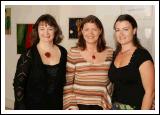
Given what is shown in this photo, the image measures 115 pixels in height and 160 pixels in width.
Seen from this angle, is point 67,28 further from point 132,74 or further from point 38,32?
point 132,74

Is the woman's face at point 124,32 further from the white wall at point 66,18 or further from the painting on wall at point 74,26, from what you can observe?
the painting on wall at point 74,26

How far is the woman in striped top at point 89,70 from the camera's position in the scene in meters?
1.59

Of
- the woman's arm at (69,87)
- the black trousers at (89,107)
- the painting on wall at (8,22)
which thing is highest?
the painting on wall at (8,22)

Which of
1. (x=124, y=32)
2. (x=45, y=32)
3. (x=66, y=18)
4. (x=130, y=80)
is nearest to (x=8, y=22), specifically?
(x=45, y=32)

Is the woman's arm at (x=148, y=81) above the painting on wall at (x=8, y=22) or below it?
below

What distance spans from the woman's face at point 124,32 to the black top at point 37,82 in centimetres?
37

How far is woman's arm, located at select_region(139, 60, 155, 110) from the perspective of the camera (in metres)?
1.54

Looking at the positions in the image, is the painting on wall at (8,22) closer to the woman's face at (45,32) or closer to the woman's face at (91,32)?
the woman's face at (45,32)

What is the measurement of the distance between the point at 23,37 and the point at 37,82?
31 cm

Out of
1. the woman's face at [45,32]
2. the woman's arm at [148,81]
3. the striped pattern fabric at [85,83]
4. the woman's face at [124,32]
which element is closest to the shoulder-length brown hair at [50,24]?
the woman's face at [45,32]

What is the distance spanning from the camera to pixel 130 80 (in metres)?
1.55

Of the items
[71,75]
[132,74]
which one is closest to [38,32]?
[71,75]

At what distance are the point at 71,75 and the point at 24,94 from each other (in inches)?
12.9

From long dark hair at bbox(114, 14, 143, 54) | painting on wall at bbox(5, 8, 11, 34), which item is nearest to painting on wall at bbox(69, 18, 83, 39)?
long dark hair at bbox(114, 14, 143, 54)
